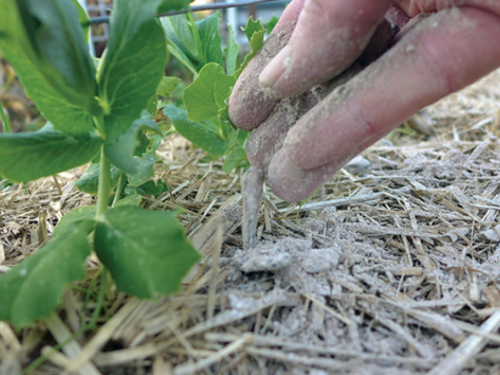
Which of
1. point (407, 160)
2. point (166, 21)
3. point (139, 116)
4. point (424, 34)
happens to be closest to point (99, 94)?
point (139, 116)

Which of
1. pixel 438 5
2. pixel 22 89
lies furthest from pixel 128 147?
pixel 22 89

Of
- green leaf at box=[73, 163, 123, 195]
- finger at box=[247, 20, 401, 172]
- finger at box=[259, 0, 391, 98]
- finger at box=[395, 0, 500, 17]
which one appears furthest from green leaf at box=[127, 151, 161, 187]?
finger at box=[395, 0, 500, 17]

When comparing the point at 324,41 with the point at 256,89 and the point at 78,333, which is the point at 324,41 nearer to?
the point at 256,89

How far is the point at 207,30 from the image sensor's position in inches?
47.9

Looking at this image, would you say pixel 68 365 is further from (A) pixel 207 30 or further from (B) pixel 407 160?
(B) pixel 407 160

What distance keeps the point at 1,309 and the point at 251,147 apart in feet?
2.10

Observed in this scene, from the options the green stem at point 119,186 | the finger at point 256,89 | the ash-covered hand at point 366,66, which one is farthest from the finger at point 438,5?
the green stem at point 119,186

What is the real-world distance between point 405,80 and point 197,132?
63 cm

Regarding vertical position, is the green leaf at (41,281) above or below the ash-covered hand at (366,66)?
below

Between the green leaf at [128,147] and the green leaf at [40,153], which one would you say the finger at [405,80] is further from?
the green leaf at [40,153]

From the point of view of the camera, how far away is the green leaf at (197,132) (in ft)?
3.78

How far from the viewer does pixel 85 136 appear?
2.65ft

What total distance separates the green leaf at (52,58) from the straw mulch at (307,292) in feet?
1.06

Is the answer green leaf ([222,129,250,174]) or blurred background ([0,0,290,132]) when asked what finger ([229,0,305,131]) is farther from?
blurred background ([0,0,290,132])
